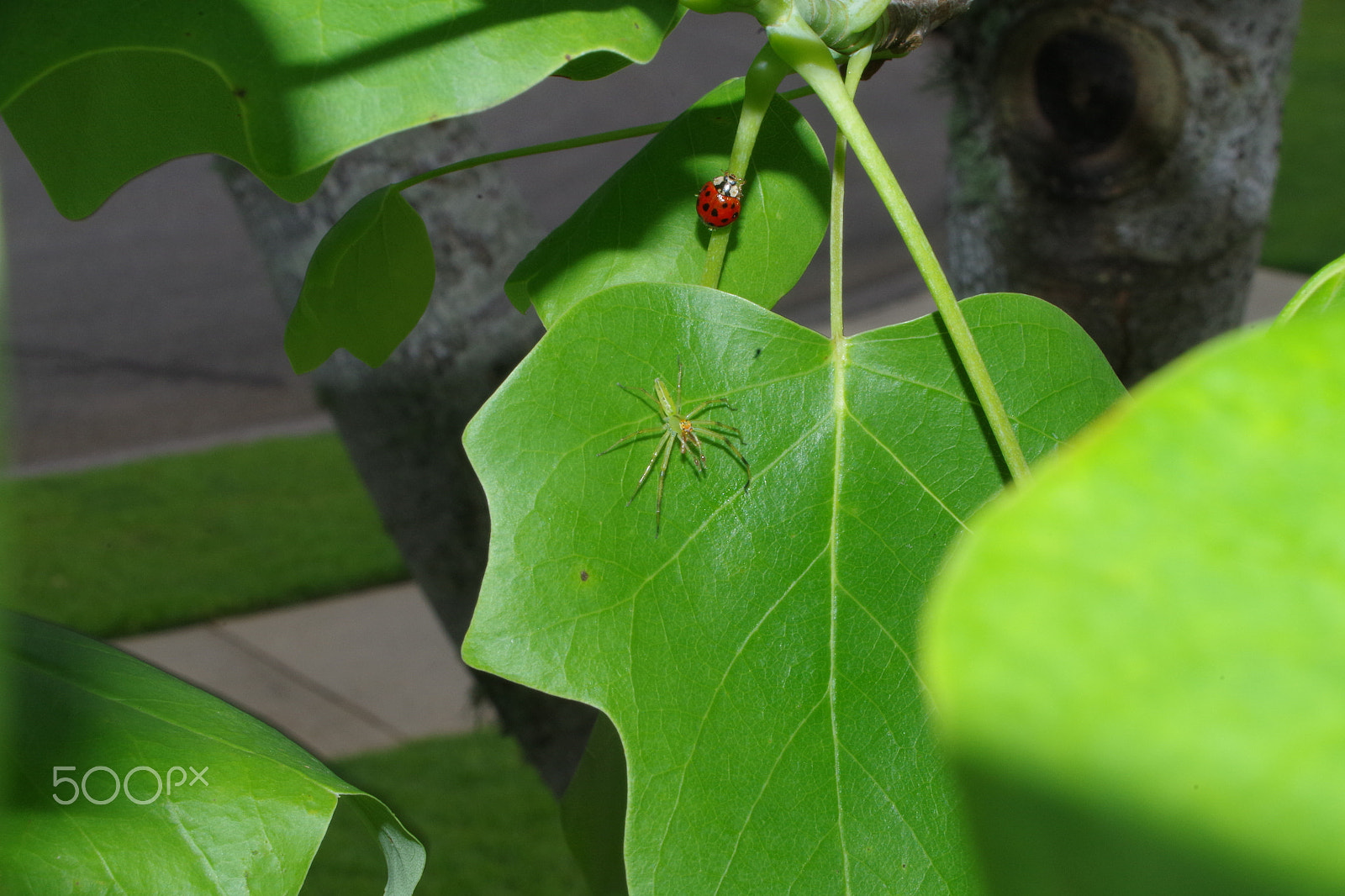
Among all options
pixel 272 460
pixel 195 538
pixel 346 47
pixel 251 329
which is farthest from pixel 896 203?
pixel 251 329

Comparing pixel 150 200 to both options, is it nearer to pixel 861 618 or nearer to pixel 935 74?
pixel 935 74

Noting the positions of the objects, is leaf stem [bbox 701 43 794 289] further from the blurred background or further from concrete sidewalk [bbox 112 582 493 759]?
concrete sidewalk [bbox 112 582 493 759]

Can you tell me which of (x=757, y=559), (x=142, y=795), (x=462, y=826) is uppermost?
(x=757, y=559)

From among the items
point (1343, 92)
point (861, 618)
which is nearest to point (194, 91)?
point (861, 618)

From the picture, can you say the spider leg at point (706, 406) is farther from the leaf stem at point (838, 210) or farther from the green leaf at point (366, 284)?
the green leaf at point (366, 284)

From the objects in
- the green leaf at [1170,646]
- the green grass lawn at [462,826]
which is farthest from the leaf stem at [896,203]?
the green grass lawn at [462,826]

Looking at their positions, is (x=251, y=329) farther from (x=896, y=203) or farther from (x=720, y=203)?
(x=896, y=203)
